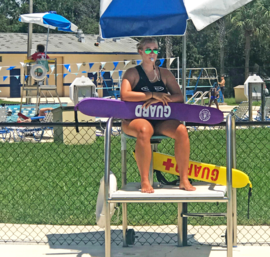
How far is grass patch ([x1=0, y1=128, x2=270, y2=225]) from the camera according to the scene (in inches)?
215

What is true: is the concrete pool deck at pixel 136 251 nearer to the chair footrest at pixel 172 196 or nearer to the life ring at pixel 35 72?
the chair footrest at pixel 172 196

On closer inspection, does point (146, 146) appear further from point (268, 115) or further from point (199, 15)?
point (268, 115)

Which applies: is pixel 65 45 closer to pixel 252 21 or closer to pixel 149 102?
pixel 252 21

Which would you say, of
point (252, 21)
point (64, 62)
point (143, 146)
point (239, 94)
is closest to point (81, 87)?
point (143, 146)

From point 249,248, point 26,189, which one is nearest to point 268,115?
point 26,189

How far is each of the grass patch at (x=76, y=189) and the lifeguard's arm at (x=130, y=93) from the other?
6.02 ft

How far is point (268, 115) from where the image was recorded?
14141mm

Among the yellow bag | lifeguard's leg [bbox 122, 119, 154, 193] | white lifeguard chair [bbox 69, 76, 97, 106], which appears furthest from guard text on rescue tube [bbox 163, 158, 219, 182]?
white lifeguard chair [bbox 69, 76, 97, 106]

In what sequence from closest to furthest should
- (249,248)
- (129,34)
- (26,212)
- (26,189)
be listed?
(129,34), (249,248), (26,212), (26,189)

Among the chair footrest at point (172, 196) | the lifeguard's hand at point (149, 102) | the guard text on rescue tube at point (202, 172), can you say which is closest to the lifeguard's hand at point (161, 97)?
the lifeguard's hand at point (149, 102)

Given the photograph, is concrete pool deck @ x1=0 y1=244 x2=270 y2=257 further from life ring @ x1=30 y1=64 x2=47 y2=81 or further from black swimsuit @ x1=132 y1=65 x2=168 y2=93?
life ring @ x1=30 y1=64 x2=47 y2=81

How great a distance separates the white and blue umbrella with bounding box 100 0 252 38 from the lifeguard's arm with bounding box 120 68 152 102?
329 mm

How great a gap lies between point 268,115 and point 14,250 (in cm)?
1096

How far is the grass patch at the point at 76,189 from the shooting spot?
5.46 metres
